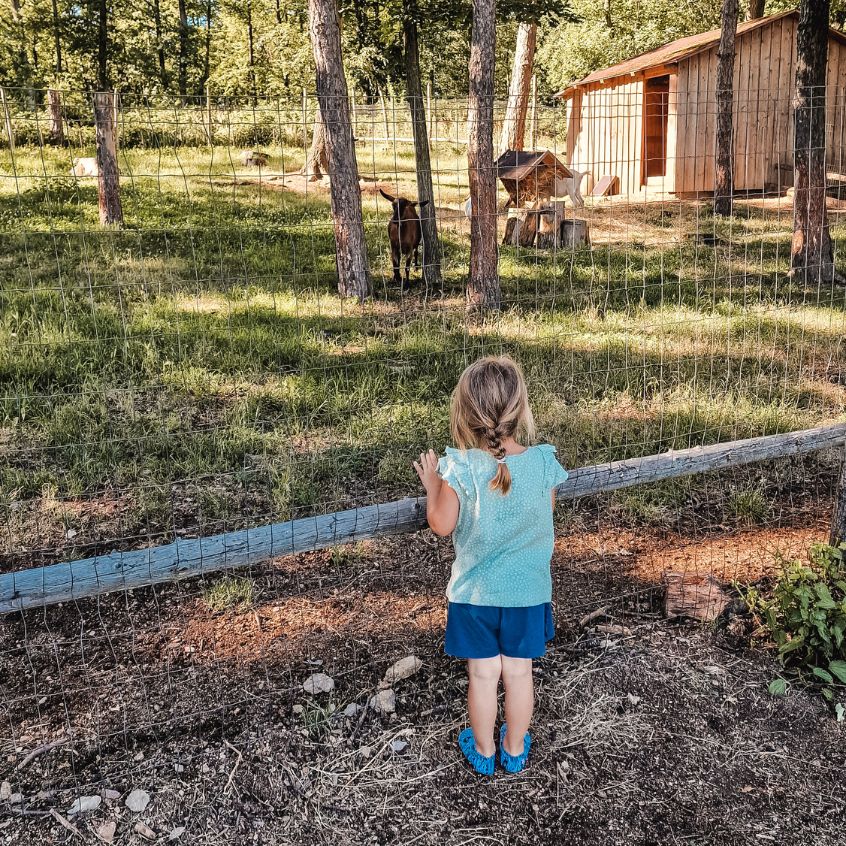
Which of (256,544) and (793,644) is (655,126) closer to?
(793,644)

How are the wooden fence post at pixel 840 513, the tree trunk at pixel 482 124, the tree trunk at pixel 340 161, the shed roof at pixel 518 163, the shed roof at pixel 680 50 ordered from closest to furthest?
the wooden fence post at pixel 840 513, the tree trunk at pixel 482 124, the tree trunk at pixel 340 161, the shed roof at pixel 518 163, the shed roof at pixel 680 50

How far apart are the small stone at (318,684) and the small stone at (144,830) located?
0.78 m

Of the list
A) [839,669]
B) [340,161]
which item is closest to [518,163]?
[340,161]

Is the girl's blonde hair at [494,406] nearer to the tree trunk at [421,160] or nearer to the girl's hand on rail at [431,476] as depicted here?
the girl's hand on rail at [431,476]

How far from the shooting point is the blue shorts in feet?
8.67

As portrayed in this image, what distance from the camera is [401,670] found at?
3.26 metres

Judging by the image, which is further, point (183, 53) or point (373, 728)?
point (183, 53)

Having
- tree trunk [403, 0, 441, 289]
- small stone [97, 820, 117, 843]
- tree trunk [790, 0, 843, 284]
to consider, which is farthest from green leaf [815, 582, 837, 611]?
tree trunk [790, 0, 843, 284]

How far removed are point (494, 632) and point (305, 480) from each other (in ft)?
7.85

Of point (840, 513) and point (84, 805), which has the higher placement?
point (840, 513)

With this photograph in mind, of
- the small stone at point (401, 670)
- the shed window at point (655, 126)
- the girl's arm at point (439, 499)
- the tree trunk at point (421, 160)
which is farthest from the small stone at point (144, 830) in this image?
the shed window at point (655, 126)

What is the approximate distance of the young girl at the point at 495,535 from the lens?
2518 mm

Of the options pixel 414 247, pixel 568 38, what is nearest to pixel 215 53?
pixel 568 38

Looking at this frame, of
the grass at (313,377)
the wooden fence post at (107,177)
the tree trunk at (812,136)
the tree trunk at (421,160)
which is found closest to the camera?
the grass at (313,377)
